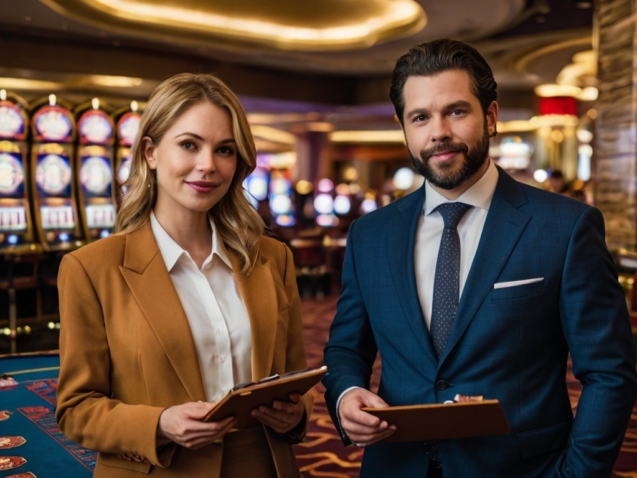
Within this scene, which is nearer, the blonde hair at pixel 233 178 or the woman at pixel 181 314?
the woman at pixel 181 314

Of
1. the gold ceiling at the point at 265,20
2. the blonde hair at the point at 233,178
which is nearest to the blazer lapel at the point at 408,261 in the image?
the blonde hair at the point at 233,178

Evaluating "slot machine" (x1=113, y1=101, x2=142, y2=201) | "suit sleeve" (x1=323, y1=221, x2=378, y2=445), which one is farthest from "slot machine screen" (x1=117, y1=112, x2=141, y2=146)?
"suit sleeve" (x1=323, y1=221, x2=378, y2=445)

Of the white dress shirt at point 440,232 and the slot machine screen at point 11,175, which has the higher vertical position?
the slot machine screen at point 11,175

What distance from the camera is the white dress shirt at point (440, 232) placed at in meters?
1.62

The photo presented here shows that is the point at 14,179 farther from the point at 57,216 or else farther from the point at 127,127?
the point at 127,127

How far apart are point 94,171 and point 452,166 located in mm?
6514

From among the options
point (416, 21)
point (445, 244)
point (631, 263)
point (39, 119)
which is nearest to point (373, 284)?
point (445, 244)

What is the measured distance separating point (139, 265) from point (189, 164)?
24 cm

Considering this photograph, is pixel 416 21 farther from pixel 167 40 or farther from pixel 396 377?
pixel 396 377

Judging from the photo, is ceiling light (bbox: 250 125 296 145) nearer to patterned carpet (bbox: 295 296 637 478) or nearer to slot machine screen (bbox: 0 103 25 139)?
slot machine screen (bbox: 0 103 25 139)

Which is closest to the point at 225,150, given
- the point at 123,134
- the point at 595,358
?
the point at 595,358

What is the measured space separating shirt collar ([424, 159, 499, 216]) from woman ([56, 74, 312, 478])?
0.40 meters

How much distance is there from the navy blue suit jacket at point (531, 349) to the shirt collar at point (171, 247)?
400mm

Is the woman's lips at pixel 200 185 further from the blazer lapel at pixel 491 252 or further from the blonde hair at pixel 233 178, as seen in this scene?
the blazer lapel at pixel 491 252
